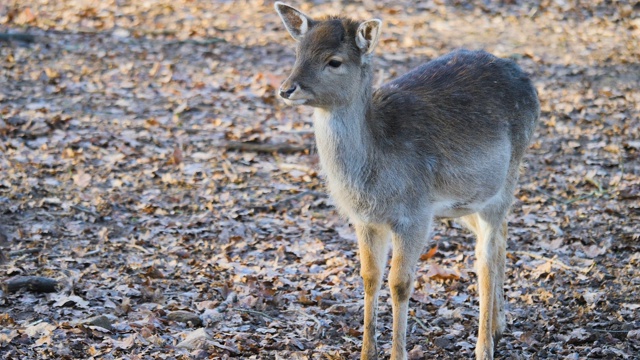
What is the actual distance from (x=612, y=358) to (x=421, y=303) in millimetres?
1635

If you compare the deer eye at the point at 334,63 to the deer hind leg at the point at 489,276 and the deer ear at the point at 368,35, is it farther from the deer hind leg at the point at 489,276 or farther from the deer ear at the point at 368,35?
the deer hind leg at the point at 489,276

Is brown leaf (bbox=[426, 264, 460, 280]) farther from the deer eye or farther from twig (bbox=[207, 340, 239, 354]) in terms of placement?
the deer eye

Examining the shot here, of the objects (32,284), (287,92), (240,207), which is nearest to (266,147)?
→ (240,207)

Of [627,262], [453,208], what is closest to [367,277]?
[453,208]

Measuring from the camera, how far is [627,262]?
7500 millimetres

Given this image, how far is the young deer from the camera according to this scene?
5.47 m

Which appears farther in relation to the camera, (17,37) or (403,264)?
(17,37)

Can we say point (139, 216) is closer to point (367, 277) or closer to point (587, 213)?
point (367, 277)

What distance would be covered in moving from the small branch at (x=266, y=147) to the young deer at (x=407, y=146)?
3958 mm

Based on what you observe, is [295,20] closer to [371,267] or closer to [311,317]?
[371,267]

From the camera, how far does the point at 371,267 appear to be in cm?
579

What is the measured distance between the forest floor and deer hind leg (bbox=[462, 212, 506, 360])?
0.22 meters

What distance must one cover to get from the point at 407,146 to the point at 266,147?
4669 millimetres

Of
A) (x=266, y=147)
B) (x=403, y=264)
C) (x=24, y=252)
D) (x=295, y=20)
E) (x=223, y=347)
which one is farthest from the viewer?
(x=266, y=147)
